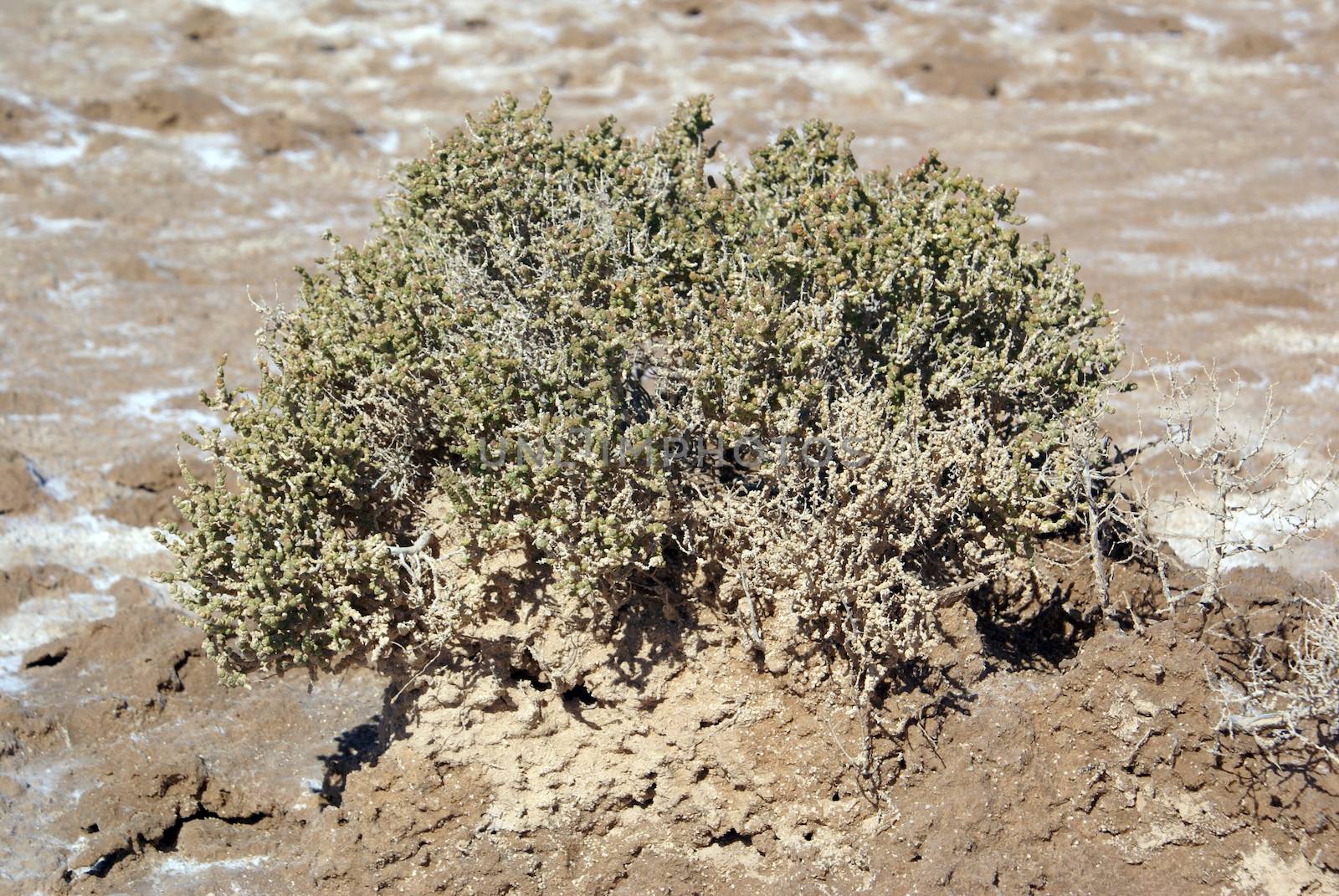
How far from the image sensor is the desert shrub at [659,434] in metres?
5.36

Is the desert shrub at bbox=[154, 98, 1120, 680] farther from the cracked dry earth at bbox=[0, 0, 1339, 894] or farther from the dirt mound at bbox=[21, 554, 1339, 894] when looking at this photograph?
the cracked dry earth at bbox=[0, 0, 1339, 894]

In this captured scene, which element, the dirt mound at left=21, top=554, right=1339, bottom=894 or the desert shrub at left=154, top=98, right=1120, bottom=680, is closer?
the desert shrub at left=154, top=98, right=1120, bottom=680

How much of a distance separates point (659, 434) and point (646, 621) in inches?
37.7

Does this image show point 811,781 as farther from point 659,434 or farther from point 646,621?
point 659,434

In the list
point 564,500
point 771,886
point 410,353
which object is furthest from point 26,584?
point 771,886

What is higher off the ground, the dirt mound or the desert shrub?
the desert shrub

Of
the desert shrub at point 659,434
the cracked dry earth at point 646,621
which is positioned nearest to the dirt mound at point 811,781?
the cracked dry earth at point 646,621

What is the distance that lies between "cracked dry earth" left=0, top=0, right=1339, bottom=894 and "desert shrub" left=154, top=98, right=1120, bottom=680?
47 cm

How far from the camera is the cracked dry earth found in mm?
5578

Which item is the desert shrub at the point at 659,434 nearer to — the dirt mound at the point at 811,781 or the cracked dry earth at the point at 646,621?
the dirt mound at the point at 811,781

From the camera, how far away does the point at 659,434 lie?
528cm

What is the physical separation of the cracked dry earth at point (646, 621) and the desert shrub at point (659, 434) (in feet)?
1.53

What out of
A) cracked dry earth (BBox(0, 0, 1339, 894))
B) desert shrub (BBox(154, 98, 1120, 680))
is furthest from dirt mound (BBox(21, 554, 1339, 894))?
desert shrub (BBox(154, 98, 1120, 680))

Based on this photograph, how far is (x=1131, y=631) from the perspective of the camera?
5.87 meters
